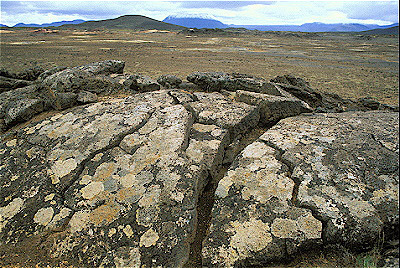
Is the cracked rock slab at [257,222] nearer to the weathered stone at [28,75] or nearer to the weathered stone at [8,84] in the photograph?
the weathered stone at [8,84]

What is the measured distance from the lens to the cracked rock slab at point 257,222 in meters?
2.36

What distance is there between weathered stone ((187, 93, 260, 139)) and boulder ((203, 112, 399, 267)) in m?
0.61

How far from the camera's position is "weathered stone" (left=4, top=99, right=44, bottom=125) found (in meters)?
4.98

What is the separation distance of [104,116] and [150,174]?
5.56 ft

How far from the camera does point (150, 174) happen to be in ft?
10.3

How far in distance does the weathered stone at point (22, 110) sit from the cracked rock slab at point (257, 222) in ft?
13.7

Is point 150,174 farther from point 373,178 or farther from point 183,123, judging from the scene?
point 373,178

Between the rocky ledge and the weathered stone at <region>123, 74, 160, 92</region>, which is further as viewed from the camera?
the weathered stone at <region>123, 74, 160, 92</region>

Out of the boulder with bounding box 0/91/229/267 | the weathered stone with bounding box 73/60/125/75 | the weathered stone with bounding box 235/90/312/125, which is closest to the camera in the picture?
the boulder with bounding box 0/91/229/267

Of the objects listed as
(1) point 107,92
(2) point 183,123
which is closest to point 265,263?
(2) point 183,123

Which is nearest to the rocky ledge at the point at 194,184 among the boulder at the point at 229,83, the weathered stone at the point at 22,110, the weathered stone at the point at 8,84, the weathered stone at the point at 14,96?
the weathered stone at the point at 22,110

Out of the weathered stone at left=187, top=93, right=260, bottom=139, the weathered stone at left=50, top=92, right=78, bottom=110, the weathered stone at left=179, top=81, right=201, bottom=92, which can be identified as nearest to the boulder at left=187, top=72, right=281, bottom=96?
the weathered stone at left=179, top=81, right=201, bottom=92

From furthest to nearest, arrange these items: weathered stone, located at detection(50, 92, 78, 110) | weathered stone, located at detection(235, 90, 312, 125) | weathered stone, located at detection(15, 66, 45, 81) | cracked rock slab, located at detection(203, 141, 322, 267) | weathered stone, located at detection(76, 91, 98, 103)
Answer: weathered stone, located at detection(15, 66, 45, 81) → weathered stone, located at detection(76, 91, 98, 103) → weathered stone, located at detection(50, 92, 78, 110) → weathered stone, located at detection(235, 90, 312, 125) → cracked rock slab, located at detection(203, 141, 322, 267)

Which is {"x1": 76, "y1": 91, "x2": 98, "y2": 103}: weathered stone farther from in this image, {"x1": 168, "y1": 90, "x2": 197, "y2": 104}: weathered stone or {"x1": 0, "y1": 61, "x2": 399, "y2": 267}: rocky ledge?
{"x1": 168, "y1": 90, "x2": 197, "y2": 104}: weathered stone
